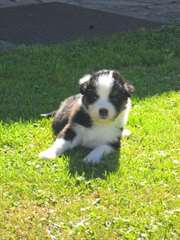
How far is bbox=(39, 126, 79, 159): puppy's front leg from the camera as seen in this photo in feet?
21.1

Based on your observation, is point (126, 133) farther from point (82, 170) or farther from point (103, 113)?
point (82, 170)

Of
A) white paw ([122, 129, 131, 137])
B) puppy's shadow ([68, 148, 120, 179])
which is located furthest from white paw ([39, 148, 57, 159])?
white paw ([122, 129, 131, 137])

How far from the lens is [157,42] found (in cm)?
1183

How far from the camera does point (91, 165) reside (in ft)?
20.6

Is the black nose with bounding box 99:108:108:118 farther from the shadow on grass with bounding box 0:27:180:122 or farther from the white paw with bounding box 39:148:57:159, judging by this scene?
the shadow on grass with bounding box 0:27:180:122

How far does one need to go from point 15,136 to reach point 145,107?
198 cm

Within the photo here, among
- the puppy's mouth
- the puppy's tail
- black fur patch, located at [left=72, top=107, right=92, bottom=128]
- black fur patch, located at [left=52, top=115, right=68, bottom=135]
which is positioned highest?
the puppy's mouth

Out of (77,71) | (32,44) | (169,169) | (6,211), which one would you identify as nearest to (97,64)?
(77,71)

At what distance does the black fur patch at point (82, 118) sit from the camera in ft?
21.4

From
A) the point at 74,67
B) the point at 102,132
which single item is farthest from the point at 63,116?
the point at 74,67

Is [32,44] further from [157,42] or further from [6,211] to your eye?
[6,211]

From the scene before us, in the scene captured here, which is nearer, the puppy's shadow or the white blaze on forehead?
the puppy's shadow

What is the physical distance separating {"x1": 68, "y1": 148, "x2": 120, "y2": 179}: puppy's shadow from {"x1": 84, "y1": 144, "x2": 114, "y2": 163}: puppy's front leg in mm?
41

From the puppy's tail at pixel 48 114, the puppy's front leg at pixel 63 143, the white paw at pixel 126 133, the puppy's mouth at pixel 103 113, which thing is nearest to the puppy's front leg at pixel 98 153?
the puppy's front leg at pixel 63 143
